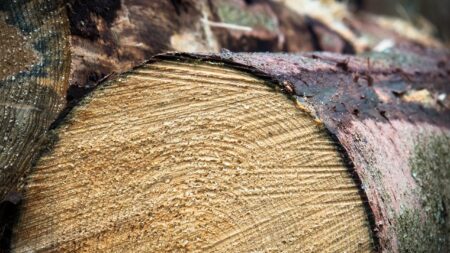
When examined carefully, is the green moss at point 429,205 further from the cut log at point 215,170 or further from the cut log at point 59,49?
the cut log at point 59,49

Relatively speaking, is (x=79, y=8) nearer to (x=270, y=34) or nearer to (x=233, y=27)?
(x=233, y=27)

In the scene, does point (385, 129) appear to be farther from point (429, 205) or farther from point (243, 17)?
point (243, 17)

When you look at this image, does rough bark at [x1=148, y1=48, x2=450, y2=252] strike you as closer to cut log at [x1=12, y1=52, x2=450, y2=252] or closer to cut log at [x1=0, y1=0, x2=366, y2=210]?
cut log at [x1=12, y1=52, x2=450, y2=252]

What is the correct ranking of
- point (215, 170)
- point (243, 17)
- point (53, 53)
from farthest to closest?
point (243, 17) < point (53, 53) < point (215, 170)

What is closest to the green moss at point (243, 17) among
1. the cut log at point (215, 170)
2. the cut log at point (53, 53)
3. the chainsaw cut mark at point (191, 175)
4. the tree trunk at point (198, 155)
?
the cut log at point (53, 53)

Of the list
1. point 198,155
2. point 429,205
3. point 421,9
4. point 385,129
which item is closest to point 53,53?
point 198,155

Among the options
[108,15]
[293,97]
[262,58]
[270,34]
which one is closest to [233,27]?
[270,34]
